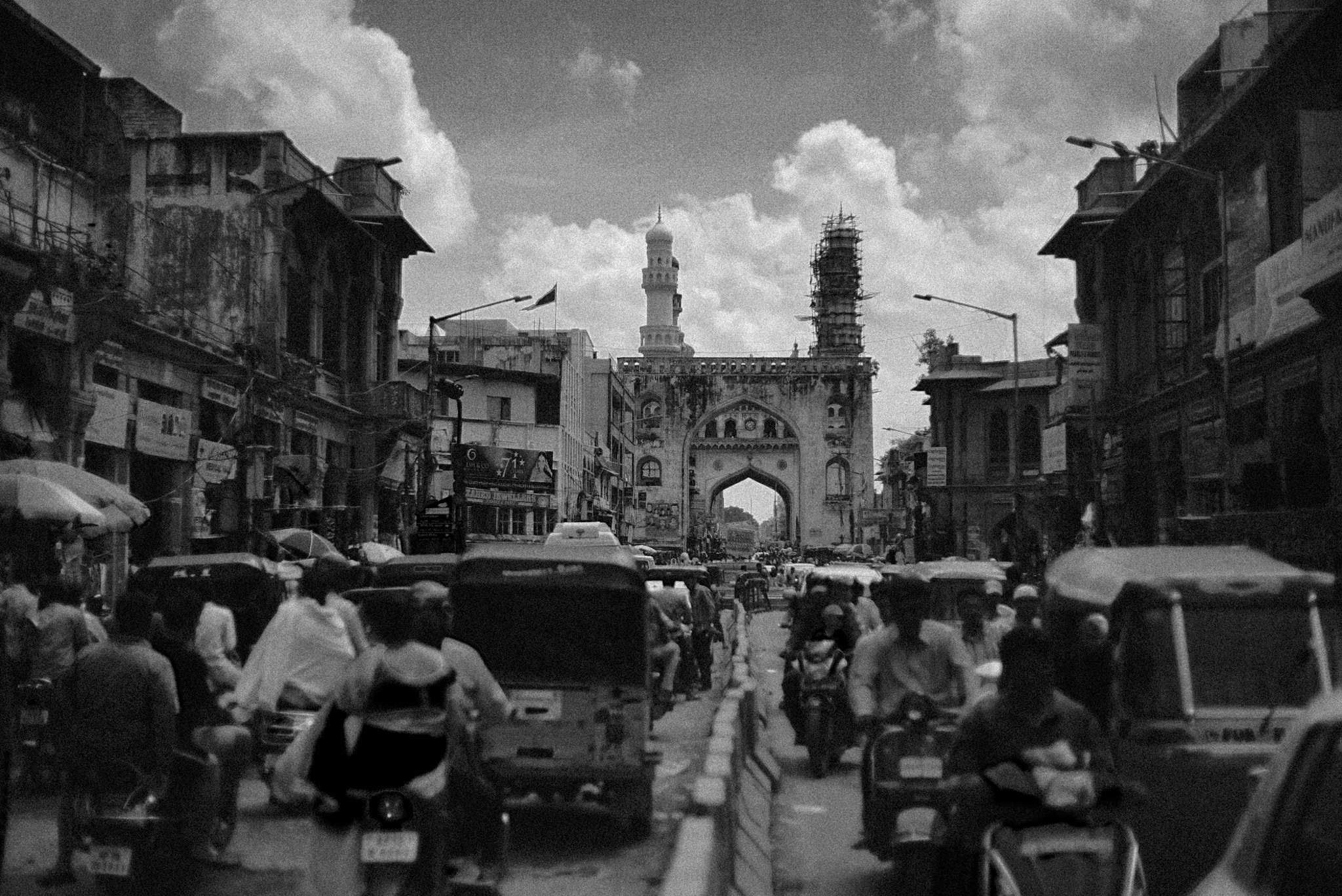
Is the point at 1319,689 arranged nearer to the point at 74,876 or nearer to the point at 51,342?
the point at 74,876

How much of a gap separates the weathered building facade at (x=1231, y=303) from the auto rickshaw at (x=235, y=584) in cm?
1309

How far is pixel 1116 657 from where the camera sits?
7.35m

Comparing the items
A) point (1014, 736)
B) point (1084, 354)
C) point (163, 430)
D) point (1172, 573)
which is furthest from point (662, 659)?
point (1084, 354)

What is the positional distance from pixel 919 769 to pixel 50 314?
15.3 meters

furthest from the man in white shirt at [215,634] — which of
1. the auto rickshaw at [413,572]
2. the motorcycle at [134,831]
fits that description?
the auto rickshaw at [413,572]

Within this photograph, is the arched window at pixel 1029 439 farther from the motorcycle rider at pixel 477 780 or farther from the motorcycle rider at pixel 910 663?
the motorcycle rider at pixel 477 780

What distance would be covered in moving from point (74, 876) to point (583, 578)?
127 inches

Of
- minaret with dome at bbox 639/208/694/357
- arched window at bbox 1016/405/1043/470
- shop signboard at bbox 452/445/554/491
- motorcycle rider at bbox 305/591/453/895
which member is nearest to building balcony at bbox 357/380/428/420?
shop signboard at bbox 452/445/554/491

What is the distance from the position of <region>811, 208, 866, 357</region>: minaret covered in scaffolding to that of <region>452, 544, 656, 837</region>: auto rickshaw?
9549 centimetres

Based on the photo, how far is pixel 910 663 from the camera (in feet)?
26.4

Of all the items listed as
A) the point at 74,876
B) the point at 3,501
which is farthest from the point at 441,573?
the point at 74,876

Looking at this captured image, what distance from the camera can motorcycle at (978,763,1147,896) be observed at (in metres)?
4.68

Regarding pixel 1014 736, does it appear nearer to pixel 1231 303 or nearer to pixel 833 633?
pixel 833 633

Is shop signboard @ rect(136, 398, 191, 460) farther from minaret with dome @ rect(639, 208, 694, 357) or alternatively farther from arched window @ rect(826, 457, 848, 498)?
minaret with dome @ rect(639, 208, 694, 357)
